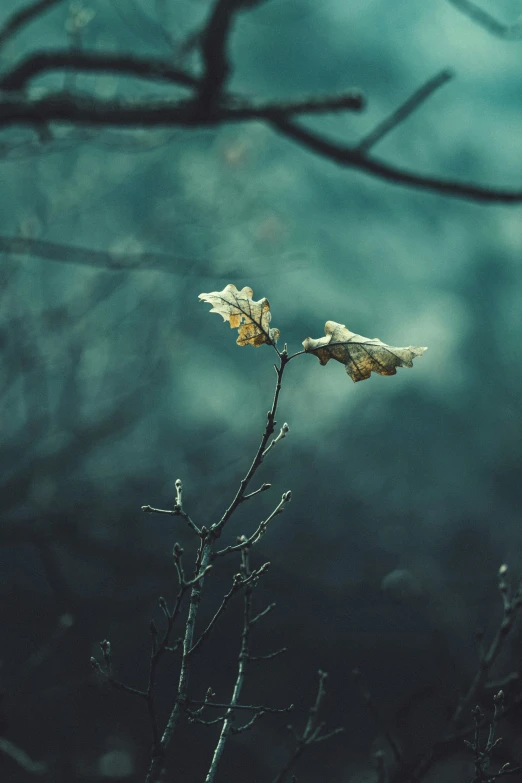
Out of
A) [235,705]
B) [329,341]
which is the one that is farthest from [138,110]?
[235,705]

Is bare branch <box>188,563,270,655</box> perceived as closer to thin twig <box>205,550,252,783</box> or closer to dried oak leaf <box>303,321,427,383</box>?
thin twig <box>205,550,252,783</box>

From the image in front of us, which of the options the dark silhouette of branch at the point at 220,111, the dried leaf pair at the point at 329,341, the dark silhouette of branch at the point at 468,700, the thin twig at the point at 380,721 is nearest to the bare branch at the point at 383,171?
the dark silhouette of branch at the point at 220,111

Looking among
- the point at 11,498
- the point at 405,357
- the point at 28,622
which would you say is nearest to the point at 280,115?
the point at 405,357

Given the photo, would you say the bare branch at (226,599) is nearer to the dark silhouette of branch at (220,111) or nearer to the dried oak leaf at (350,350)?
the dried oak leaf at (350,350)

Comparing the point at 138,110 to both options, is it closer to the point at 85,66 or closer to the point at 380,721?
the point at 85,66

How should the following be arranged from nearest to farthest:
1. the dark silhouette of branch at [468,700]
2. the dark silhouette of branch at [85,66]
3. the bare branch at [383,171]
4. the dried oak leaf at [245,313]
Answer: the dried oak leaf at [245,313], the dark silhouette of branch at [468,700], the bare branch at [383,171], the dark silhouette of branch at [85,66]

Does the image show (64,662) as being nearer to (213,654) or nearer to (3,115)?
(213,654)

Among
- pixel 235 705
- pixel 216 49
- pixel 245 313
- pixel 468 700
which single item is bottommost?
pixel 468 700
